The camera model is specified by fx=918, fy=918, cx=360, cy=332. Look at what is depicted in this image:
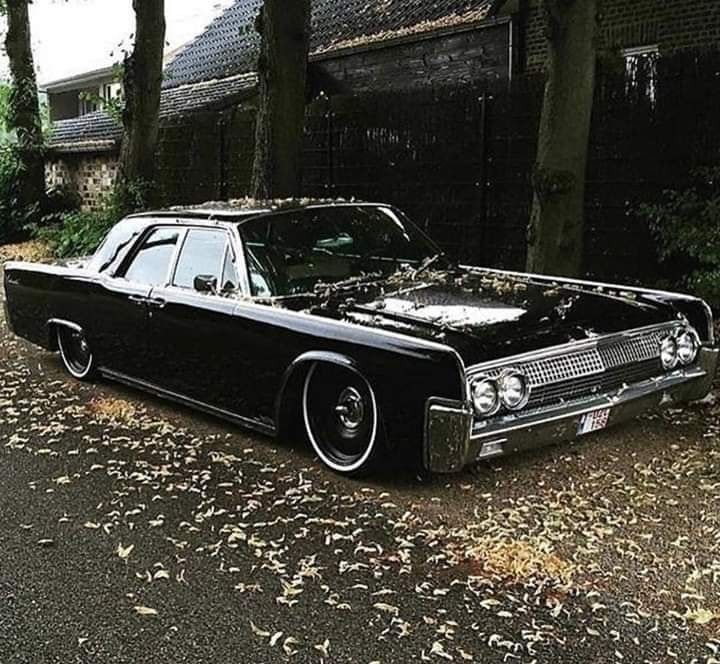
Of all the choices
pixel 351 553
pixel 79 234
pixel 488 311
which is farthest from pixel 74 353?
pixel 79 234

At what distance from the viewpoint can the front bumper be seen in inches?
169

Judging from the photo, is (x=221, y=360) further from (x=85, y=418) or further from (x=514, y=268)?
(x=514, y=268)

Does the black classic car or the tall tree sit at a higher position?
the tall tree

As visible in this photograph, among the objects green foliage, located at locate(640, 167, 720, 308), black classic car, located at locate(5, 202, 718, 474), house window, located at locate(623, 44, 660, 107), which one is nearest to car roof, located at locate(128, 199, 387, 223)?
black classic car, located at locate(5, 202, 718, 474)

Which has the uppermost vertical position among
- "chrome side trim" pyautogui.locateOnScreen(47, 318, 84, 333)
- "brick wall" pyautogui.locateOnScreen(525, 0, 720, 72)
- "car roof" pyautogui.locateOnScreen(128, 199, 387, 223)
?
"brick wall" pyautogui.locateOnScreen(525, 0, 720, 72)

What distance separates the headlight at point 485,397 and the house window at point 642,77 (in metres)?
5.64

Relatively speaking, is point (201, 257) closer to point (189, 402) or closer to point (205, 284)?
point (205, 284)

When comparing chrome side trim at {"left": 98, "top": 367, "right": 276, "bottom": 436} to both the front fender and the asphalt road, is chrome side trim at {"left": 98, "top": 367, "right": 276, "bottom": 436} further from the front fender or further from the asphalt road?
the front fender

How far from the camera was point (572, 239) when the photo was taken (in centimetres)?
798

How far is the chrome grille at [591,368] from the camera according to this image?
15.0ft

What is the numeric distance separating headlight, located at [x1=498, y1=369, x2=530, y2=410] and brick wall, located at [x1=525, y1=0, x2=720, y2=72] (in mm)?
8805

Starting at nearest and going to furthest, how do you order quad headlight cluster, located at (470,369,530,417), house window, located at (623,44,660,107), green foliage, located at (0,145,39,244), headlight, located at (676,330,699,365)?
quad headlight cluster, located at (470,369,530,417)
headlight, located at (676,330,699,365)
house window, located at (623,44,660,107)
green foliage, located at (0,145,39,244)

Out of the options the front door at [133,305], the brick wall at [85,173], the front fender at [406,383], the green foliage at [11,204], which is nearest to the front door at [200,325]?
the front door at [133,305]

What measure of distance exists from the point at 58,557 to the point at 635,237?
6.82m
